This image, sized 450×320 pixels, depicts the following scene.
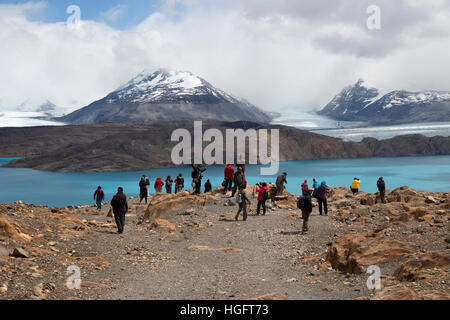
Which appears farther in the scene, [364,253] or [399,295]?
[364,253]

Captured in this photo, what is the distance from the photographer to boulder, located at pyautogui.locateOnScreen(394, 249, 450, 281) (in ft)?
25.0

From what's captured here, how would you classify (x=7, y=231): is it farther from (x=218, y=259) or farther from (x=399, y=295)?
(x=399, y=295)

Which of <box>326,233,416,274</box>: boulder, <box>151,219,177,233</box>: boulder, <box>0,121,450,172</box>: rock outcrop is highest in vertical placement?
<box>0,121,450,172</box>: rock outcrop

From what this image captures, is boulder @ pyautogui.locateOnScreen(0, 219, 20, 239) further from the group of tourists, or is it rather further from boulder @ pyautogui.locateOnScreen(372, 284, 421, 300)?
boulder @ pyautogui.locateOnScreen(372, 284, 421, 300)

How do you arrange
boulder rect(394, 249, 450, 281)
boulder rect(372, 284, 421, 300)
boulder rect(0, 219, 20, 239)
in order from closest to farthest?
boulder rect(372, 284, 421, 300) < boulder rect(394, 249, 450, 281) < boulder rect(0, 219, 20, 239)

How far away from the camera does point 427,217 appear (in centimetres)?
1261

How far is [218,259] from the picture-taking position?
37.3 feet

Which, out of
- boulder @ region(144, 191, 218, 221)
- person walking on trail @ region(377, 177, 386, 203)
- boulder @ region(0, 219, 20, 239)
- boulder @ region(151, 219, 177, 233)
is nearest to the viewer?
boulder @ region(0, 219, 20, 239)

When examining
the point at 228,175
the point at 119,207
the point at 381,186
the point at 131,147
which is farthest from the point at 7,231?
the point at 131,147

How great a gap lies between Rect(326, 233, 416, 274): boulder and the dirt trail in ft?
1.54

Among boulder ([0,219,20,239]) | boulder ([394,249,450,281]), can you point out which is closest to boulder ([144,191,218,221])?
boulder ([0,219,20,239])

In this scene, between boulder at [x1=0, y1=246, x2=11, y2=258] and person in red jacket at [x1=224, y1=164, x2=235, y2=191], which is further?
person in red jacket at [x1=224, y1=164, x2=235, y2=191]

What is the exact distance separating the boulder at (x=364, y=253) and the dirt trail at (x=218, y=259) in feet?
1.54

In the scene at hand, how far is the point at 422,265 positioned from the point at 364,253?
1632 millimetres
